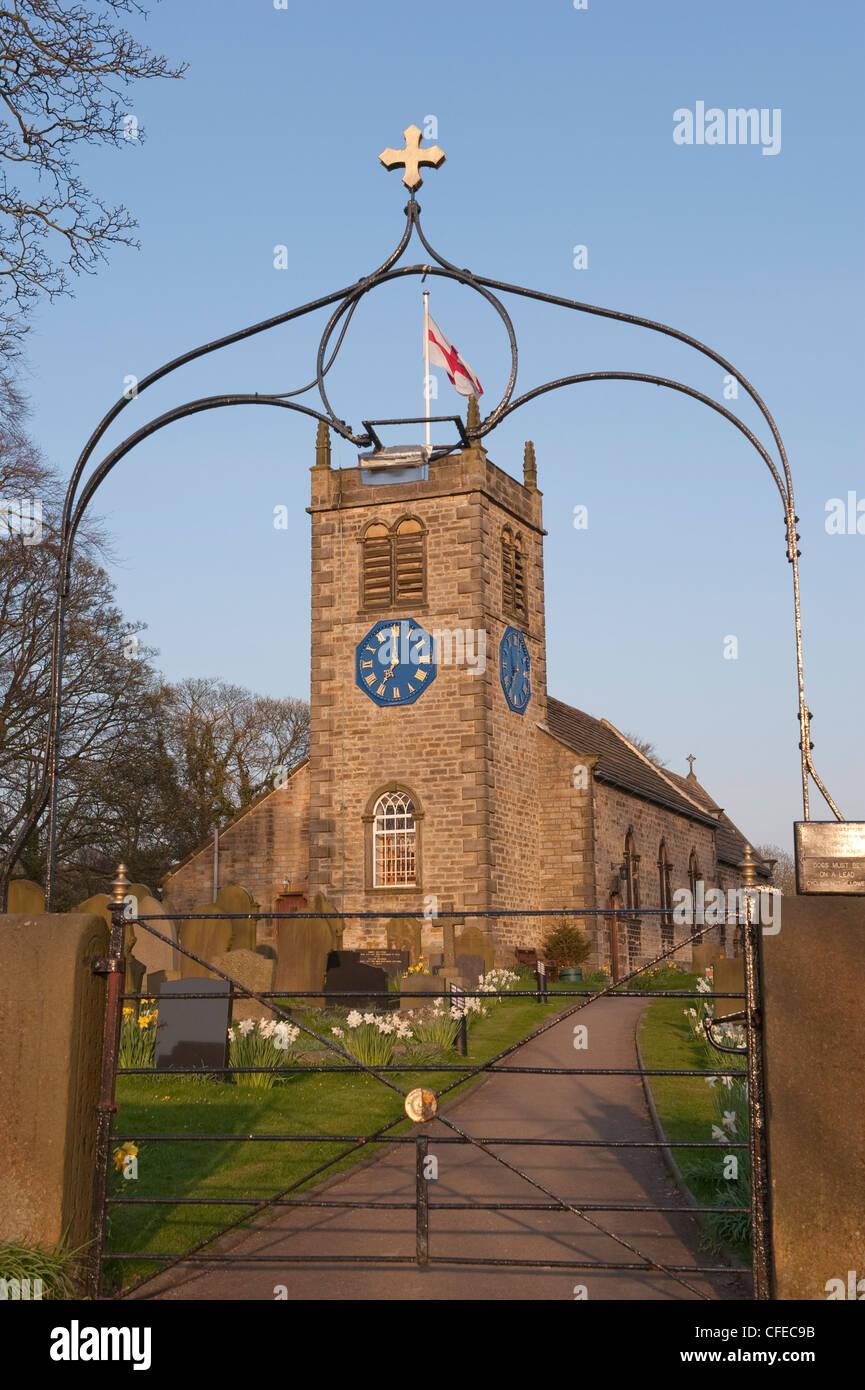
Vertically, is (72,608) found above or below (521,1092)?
above

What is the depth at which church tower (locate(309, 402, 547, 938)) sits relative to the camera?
28844 mm

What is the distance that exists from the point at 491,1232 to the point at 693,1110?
4796mm

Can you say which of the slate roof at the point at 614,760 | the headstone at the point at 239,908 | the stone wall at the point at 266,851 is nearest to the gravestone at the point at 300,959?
the headstone at the point at 239,908

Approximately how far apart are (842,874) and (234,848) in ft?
93.6

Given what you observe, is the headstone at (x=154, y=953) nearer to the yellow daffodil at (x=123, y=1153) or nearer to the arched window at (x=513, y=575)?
the yellow daffodil at (x=123, y=1153)

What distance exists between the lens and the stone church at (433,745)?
28.9 meters

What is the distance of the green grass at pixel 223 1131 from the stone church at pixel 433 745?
12754 mm

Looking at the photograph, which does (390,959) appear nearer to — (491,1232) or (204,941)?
(204,941)

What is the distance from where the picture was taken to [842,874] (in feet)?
19.3

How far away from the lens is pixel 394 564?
30234 mm

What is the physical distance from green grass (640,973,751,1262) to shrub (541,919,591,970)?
7.04 metres

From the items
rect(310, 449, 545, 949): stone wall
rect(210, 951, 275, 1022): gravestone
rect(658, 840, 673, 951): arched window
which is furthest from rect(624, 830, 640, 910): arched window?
rect(210, 951, 275, 1022): gravestone
